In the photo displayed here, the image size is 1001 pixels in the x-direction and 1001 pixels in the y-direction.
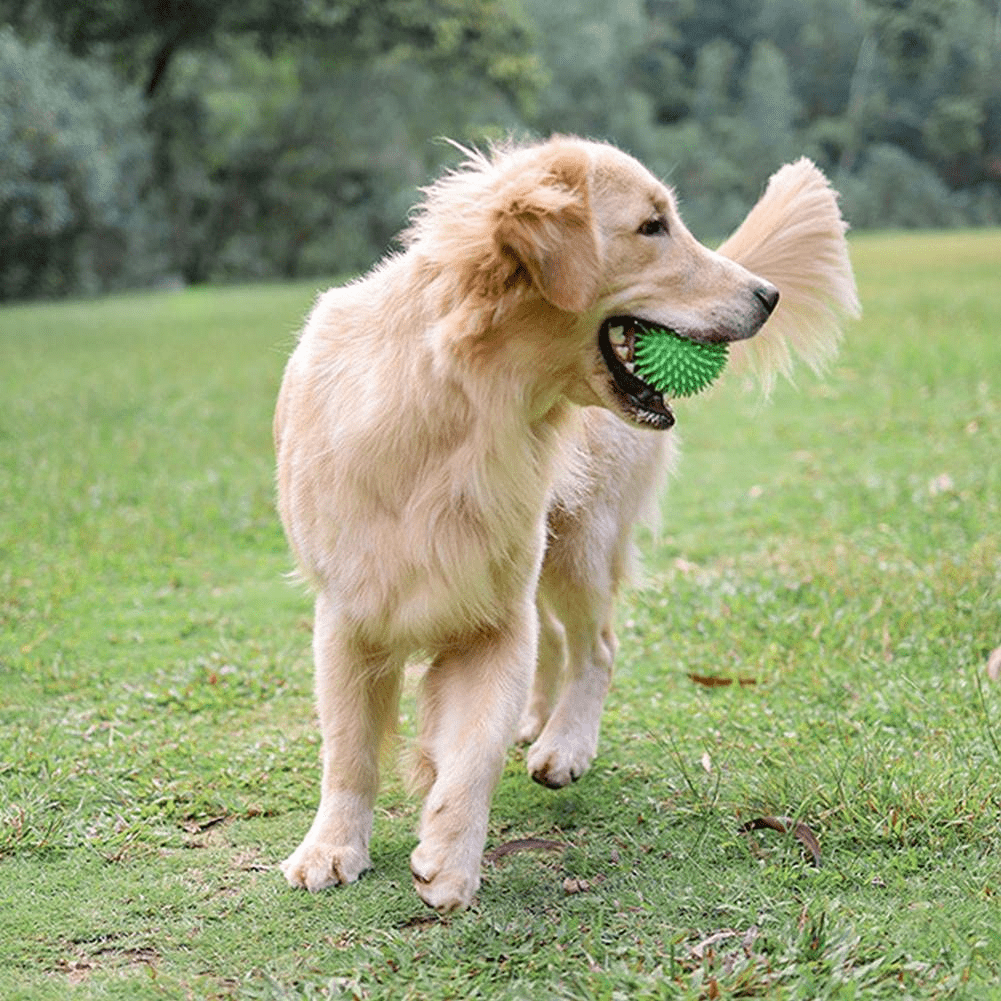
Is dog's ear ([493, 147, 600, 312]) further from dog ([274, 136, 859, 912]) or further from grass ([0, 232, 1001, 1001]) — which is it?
grass ([0, 232, 1001, 1001])

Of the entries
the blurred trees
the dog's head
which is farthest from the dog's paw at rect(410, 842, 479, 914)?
the blurred trees

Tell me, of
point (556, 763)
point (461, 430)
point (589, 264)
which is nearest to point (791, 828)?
point (556, 763)

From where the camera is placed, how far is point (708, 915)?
3.16 metres

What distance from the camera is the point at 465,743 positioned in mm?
3418

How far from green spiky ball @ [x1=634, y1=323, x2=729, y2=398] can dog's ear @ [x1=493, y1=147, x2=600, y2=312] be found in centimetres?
29

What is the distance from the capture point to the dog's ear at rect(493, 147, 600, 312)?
3047 millimetres

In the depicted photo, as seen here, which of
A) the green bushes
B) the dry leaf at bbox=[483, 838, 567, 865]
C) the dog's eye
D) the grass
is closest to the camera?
the grass

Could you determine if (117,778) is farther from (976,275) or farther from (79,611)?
(976,275)

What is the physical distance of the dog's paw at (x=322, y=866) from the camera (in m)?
3.47

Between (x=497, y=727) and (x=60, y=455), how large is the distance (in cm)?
716

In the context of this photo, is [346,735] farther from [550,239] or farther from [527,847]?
[550,239]

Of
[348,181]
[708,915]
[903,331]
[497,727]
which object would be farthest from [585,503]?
[348,181]

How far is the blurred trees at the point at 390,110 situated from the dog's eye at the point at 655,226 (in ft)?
64.5

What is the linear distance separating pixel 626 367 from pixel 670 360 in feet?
0.45
